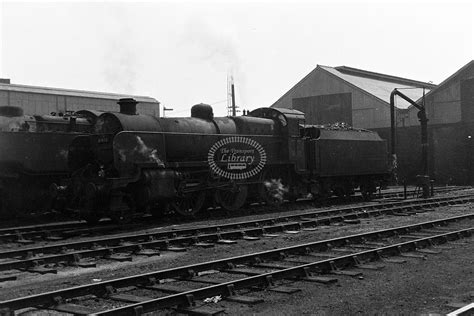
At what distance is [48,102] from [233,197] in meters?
17.8

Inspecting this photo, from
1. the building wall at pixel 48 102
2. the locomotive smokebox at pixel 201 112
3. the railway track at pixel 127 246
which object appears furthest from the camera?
the building wall at pixel 48 102

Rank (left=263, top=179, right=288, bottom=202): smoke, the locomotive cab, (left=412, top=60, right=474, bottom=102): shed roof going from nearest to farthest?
(left=263, top=179, right=288, bottom=202): smoke
the locomotive cab
(left=412, top=60, right=474, bottom=102): shed roof

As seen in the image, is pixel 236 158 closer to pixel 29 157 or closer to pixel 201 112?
pixel 201 112

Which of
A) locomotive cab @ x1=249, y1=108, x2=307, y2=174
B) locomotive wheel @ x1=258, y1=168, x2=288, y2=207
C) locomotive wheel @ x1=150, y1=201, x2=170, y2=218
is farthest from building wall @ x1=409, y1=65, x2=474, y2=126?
locomotive wheel @ x1=150, y1=201, x2=170, y2=218

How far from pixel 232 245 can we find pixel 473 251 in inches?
169

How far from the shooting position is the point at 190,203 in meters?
15.2

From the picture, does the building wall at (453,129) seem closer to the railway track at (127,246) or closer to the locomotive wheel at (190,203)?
the railway track at (127,246)

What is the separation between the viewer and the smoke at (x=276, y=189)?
17.4 metres

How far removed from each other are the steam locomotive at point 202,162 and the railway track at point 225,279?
18.7ft

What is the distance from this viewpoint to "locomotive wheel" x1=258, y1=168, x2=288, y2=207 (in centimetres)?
1725

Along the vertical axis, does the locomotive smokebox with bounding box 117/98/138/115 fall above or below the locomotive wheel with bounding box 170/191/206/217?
above

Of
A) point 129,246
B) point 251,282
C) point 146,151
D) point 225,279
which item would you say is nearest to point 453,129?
point 146,151

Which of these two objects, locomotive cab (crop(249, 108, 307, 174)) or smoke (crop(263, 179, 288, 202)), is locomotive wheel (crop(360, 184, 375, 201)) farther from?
smoke (crop(263, 179, 288, 202))

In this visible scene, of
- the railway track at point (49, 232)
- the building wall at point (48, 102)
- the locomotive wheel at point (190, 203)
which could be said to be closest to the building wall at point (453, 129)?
the building wall at point (48, 102)
